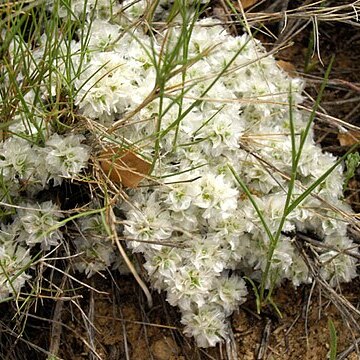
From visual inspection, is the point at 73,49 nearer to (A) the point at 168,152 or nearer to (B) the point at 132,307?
(A) the point at 168,152

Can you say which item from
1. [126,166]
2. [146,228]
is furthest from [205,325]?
[126,166]


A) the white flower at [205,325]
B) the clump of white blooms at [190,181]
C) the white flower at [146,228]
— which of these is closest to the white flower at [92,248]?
the clump of white blooms at [190,181]

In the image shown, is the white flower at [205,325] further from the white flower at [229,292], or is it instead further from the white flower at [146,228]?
the white flower at [146,228]

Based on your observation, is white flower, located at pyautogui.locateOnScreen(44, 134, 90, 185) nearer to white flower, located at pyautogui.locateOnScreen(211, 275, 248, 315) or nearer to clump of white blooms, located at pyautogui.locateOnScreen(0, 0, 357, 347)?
clump of white blooms, located at pyautogui.locateOnScreen(0, 0, 357, 347)

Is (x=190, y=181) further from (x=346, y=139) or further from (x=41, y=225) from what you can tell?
(x=346, y=139)

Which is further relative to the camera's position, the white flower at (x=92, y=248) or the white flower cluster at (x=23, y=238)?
the white flower at (x=92, y=248)

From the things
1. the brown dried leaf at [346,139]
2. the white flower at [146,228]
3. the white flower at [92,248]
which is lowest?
the brown dried leaf at [346,139]
